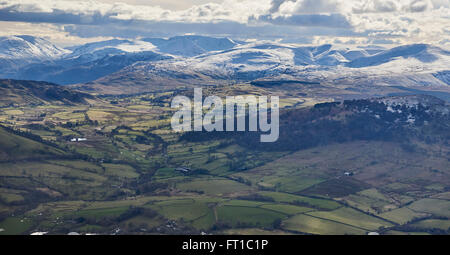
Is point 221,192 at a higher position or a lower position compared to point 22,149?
lower

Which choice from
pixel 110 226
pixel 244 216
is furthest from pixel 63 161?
pixel 244 216

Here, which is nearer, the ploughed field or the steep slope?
the ploughed field

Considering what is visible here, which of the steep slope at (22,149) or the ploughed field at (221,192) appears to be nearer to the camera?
the ploughed field at (221,192)

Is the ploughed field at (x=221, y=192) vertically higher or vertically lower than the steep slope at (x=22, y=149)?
lower

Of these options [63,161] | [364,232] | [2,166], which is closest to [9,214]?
[2,166]

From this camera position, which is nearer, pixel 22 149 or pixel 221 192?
pixel 221 192

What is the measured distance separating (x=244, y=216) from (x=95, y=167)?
74536 millimetres

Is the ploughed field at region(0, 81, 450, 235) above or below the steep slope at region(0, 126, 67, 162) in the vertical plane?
below

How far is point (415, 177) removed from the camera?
558 ft
